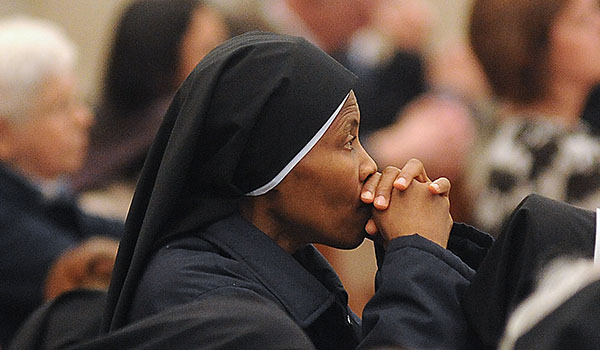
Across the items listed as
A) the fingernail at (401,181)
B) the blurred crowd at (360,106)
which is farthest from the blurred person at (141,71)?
the fingernail at (401,181)

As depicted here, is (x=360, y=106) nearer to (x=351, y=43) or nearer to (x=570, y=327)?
(x=351, y=43)

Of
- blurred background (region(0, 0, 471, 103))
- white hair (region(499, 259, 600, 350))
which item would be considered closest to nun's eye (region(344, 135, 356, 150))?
white hair (region(499, 259, 600, 350))

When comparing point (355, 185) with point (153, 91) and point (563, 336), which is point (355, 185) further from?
point (153, 91)

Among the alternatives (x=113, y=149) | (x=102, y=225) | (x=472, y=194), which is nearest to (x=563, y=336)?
(x=472, y=194)

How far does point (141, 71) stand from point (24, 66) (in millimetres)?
643

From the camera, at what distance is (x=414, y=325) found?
208 centimetres

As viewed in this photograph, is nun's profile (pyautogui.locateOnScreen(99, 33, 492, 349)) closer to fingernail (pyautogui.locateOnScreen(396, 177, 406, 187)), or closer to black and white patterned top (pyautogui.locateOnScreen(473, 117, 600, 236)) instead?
fingernail (pyautogui.locateOnScreen(396, 177, 406, 187))

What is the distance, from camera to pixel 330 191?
243cm

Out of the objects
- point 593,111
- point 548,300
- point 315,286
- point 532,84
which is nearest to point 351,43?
point 532,84

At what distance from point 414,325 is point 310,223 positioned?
1.52 ft

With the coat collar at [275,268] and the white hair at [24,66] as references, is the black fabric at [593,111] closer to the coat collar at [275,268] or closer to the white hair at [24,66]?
the coat collar at [275,268]

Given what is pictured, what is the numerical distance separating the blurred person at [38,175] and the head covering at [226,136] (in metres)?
1.34

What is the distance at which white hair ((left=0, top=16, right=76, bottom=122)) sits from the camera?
479 cm

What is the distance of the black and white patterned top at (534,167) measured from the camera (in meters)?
3.70
